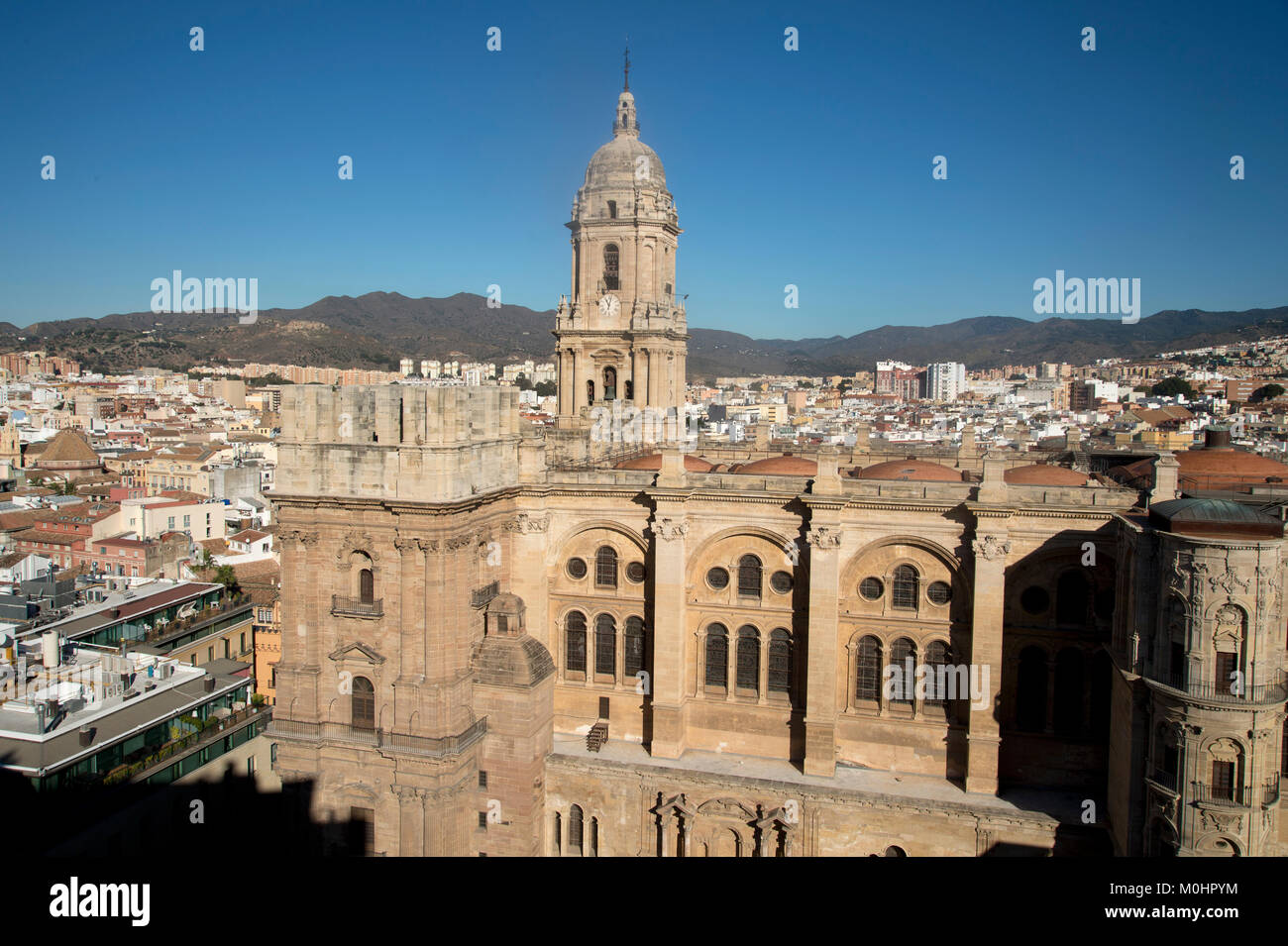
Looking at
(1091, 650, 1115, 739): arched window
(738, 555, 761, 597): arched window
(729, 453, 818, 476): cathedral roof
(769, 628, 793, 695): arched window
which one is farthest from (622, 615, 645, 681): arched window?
(1091, 650, 1115, 739): arched window

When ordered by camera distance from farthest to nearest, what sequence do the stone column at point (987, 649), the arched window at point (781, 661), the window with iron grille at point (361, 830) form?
the arched window at point (781, 661) → the window with iron grille at point (361, 830) → the stone column at point (987, 649)

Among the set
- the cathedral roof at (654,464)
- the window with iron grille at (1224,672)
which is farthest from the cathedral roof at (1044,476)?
the cathedral roof at (654,464)

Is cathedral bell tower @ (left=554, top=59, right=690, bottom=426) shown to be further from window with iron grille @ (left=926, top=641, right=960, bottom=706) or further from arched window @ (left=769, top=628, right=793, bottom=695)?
window with iron grille @ (left=926, top=641, right=960, bottom=706)

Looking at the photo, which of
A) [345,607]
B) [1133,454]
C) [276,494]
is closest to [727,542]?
[345,607]

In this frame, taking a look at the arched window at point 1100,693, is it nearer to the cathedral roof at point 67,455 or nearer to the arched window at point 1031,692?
the arched window at point 1031,692

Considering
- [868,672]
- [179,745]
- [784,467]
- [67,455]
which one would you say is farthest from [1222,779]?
[67,455]
